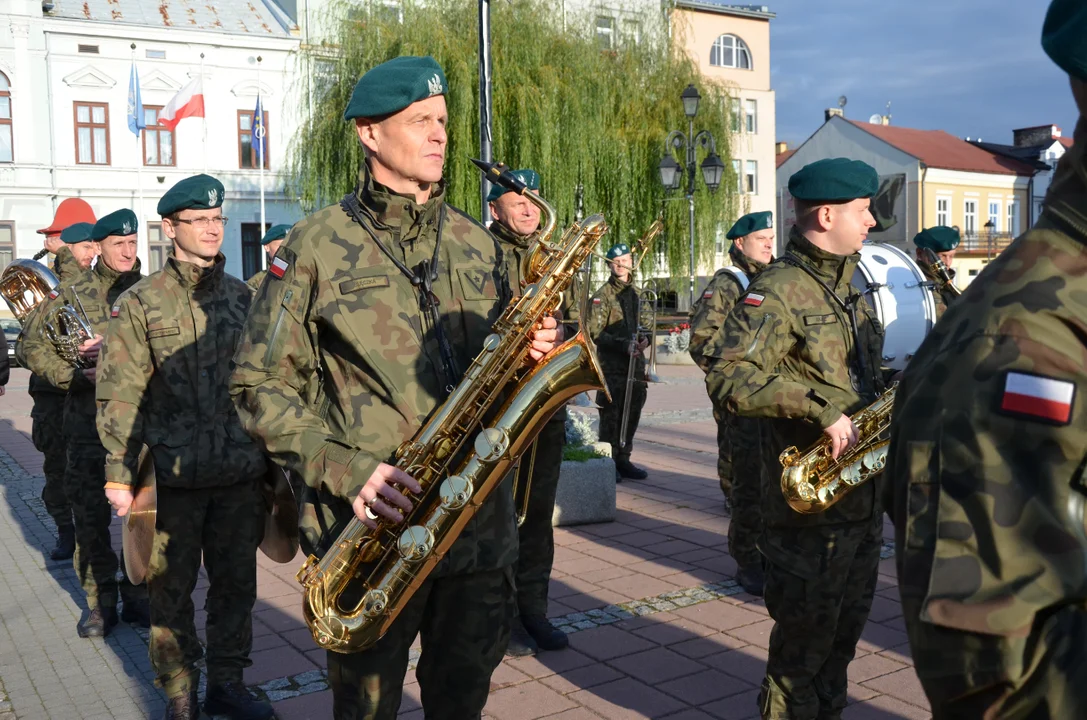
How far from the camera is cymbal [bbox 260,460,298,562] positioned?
3895mm

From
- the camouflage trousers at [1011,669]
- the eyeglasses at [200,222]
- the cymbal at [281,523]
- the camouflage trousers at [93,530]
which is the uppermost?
the eyeglasses at [200,222]

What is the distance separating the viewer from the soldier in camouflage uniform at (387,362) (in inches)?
110

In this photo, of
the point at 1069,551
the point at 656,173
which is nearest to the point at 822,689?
the point at 1069,551

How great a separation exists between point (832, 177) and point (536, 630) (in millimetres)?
2757

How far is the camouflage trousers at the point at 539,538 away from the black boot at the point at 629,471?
4.12 metres

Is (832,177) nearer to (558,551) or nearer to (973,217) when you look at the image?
(558,551)

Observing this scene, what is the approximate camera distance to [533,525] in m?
5.23

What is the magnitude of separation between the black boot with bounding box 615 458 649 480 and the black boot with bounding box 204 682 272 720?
555cm

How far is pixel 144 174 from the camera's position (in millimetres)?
32562

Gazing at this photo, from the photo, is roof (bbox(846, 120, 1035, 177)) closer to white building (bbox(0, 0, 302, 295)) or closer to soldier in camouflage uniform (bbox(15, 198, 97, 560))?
white building (bbox(0, 0, 302, 295))

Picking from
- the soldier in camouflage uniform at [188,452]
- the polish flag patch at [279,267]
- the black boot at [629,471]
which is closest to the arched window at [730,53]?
the black boot at [629,471]

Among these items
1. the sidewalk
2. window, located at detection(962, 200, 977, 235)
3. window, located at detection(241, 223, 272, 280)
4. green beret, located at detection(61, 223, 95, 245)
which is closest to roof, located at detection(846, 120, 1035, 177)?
window, located at detection(962, 200, 977, 235)

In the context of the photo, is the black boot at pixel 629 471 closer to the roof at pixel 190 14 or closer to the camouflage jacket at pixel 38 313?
the camouflage jacket at pixel 38 313

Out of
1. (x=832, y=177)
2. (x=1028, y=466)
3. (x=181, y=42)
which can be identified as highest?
(x=181, y=42)
